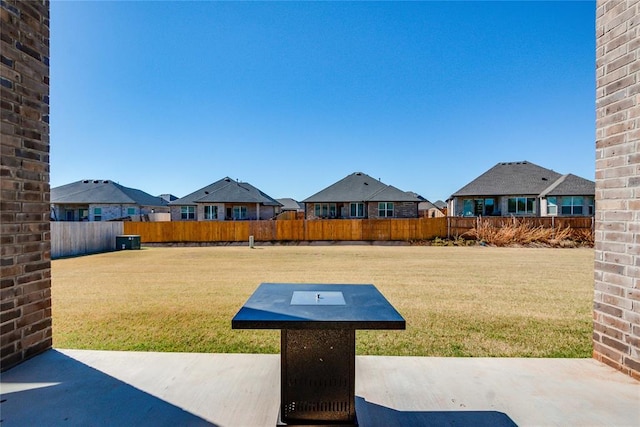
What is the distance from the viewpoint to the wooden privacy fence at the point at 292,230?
23.1 m

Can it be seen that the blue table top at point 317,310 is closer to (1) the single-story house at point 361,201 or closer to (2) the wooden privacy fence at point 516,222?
(2) the wooden privacy fence at point 516,222

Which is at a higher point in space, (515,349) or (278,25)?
(278,25)

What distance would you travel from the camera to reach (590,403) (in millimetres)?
2500

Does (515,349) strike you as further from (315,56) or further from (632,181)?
(315,56)

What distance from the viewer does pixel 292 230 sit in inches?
932

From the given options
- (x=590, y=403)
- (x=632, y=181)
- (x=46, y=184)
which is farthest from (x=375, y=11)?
(x=590, y=403)

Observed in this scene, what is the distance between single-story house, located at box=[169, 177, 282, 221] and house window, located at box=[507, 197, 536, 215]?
74.8ft

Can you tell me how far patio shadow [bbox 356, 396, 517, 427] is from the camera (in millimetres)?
2227

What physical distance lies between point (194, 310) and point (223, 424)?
12.2 feet

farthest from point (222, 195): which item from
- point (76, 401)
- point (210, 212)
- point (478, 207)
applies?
point (76, 401)

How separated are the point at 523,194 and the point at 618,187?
28.4 metres

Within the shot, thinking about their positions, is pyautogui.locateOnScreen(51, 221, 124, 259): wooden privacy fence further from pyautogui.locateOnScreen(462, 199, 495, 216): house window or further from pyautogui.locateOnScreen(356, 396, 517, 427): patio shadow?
pyautogui.locateOnScreen(462, 199, 495, 216): house window

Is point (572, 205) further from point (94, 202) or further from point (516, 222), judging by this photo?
point (94, 202)

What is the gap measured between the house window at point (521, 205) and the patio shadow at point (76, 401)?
1216 inches
